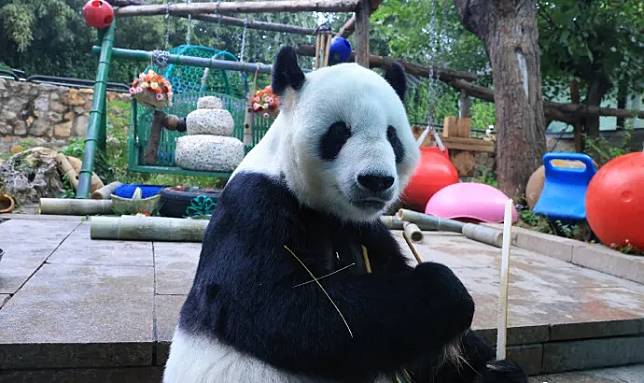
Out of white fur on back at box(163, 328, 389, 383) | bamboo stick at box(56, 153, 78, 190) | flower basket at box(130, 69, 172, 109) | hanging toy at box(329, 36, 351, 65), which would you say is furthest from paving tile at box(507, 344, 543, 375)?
bamboo stick at box(56, 153, 78, 190)

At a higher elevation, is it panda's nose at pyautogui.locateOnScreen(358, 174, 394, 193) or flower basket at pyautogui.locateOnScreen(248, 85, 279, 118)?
flower basket at pyautogui.locateOnScreen(248, 85, 279, 118)

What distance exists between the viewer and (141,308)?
8.14ft

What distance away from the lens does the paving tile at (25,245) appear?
2.85 meters

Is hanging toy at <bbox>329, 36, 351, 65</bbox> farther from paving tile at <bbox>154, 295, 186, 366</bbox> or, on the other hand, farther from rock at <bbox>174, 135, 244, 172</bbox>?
paving tile at <bbox>154, 295, 186, 366</bbox>

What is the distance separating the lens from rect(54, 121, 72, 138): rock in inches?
452

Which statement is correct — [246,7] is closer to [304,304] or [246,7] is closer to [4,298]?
[4,298]

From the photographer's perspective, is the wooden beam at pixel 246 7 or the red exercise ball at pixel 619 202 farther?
the wooden beam at pixel 246 7

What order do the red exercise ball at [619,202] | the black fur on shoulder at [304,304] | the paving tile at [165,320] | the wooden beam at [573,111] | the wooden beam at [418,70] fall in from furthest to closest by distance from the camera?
the wooden beam at [418,70], the wooden beam at [573,111], the red exercise ball at [619,202], the paving tile at [165,320], the black fur on shoulder at [304,304]

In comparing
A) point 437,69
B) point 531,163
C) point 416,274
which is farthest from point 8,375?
point 437,69

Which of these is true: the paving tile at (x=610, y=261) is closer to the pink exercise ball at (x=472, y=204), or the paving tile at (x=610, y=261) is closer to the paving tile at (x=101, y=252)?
the pink exercise ball at (x=472, y=204)

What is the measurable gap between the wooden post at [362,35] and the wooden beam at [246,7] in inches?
3.3

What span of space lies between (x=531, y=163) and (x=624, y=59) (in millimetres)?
3906

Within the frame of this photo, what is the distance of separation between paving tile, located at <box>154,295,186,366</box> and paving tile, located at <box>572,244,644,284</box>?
122 inches

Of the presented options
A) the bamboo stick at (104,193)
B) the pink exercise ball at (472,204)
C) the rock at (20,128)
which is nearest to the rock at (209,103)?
the bamboo stick at (104,193)
